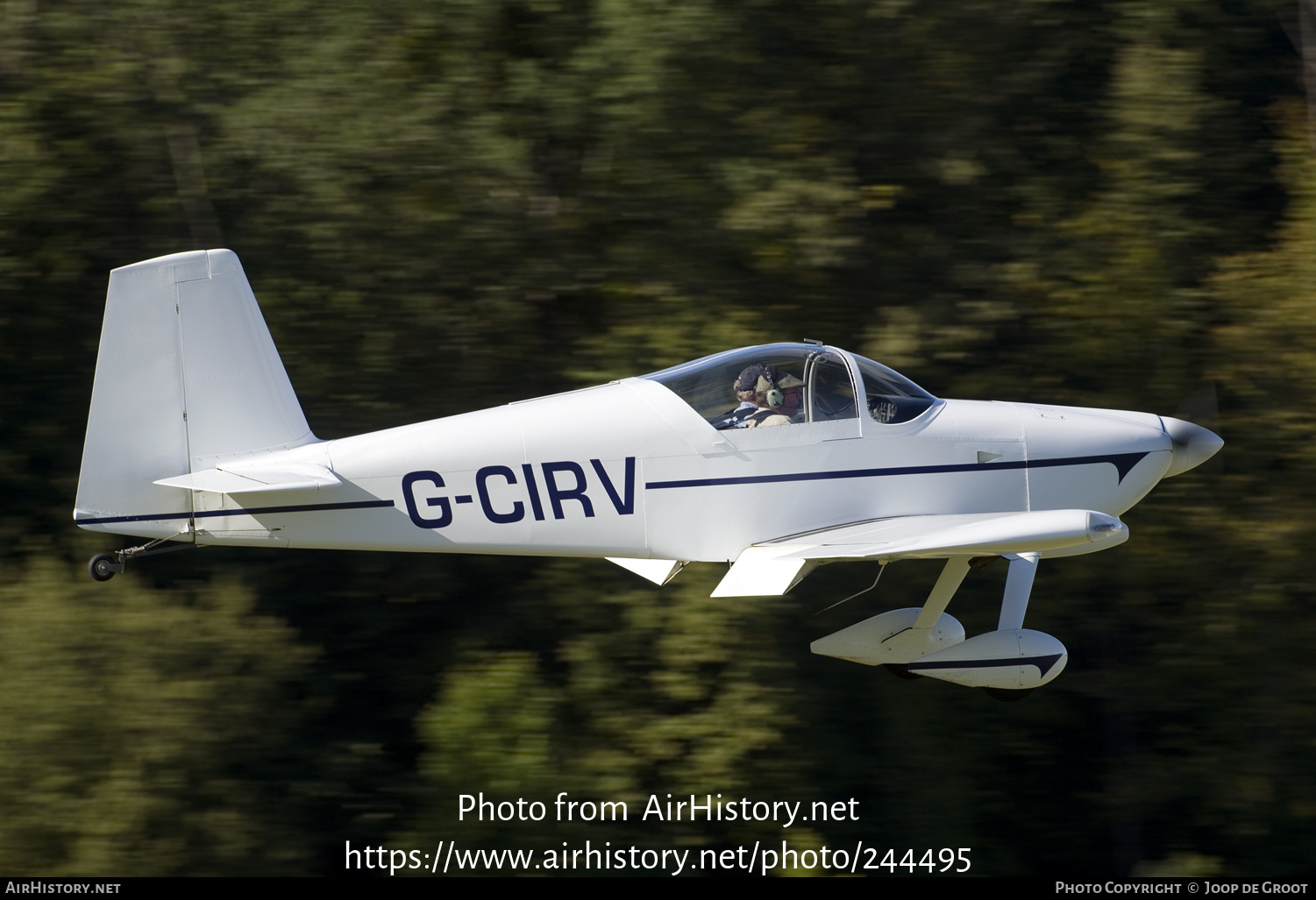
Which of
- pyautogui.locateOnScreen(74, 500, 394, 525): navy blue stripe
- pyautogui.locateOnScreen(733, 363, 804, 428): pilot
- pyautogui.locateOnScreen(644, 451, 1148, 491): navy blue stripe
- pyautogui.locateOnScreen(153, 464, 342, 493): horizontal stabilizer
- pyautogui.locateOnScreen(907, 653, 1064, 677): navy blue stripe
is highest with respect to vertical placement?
pyautogui.locateOnScreen(733, 363, 804, 428): pilot

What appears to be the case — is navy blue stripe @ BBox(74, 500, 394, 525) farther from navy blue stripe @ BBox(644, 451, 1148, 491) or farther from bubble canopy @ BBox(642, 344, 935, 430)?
bubble canopy @ BBox(642, 344, 935, 430)

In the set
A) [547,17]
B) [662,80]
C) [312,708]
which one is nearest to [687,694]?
[312,708]

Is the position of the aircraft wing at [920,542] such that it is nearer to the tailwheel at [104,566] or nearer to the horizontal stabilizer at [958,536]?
the horizontal stabilizer at [958,536]

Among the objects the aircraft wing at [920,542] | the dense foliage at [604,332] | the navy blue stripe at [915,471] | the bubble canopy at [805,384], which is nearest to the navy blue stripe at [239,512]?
the navy blue stripe at [915,471]

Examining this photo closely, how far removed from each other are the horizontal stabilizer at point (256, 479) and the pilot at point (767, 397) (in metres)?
2.14

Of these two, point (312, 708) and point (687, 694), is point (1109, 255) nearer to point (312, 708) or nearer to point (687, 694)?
point (687, 694)

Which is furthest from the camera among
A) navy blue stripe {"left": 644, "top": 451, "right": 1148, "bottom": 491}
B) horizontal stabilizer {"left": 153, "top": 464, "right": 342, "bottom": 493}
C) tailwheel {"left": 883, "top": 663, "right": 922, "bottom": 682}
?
tailwheel {"left": 883, "top": 663, "right": 922, "bottom": 682}

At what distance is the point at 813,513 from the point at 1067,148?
733cm

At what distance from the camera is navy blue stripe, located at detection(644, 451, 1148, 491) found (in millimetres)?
6609

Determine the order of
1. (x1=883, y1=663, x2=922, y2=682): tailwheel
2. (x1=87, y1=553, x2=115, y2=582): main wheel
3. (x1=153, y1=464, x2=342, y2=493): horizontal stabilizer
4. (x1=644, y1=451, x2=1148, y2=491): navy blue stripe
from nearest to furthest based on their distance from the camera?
1. (x1=153, y1=464, x2=342, y2=493): horizontal stabilizer
2. (x1=87, y1=553, x2=115, y2=582): main wheel
3. (x1=644, y1=451, x2=1148, y2=491): navy blue stripe
4. (x1=883, y1=663, x2=922, y2=682): tailwheel

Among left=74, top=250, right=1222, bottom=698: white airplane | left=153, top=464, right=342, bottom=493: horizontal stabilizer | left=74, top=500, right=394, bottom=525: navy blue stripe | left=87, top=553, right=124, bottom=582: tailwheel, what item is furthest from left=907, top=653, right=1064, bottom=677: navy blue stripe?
left=87, top=553, right=124, bottom=582: tailwheel

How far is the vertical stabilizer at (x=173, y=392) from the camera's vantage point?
6301mm

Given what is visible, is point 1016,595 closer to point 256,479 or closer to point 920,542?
point 920,542

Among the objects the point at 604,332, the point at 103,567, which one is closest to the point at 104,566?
the point at 103,567
